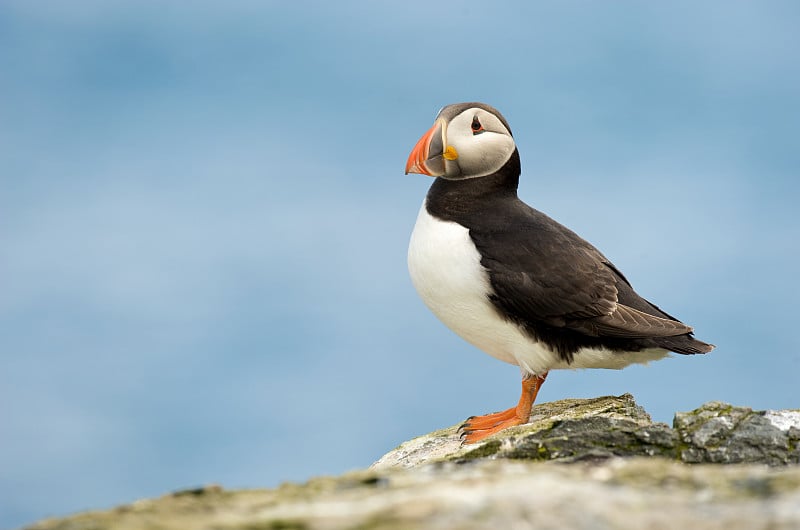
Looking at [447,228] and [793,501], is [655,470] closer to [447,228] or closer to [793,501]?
[793,501]

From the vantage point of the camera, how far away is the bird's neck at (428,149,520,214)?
7992 millimetres

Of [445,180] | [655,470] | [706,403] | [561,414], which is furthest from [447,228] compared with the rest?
[655,470]

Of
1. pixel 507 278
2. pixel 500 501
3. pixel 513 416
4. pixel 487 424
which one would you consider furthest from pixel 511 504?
pixel 513 416

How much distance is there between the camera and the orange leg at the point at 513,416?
7.66 metres

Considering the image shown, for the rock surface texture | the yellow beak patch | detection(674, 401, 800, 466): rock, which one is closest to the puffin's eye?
the yellow beak patch

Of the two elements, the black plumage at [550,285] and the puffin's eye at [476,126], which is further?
the puffin's eye at [476,126]

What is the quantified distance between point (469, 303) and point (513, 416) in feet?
3.44

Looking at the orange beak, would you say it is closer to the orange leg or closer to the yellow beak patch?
the yellow beak patch

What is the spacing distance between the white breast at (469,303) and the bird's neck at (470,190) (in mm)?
162

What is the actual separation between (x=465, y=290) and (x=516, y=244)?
22.3 inches

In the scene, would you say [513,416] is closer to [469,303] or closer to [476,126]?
[469,303]

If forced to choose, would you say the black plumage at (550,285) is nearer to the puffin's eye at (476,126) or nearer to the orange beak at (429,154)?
the orange beak at (429,154)

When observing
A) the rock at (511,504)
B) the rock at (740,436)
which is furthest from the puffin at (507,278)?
the rock at (511,504)

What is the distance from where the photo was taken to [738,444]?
532 centimetres
